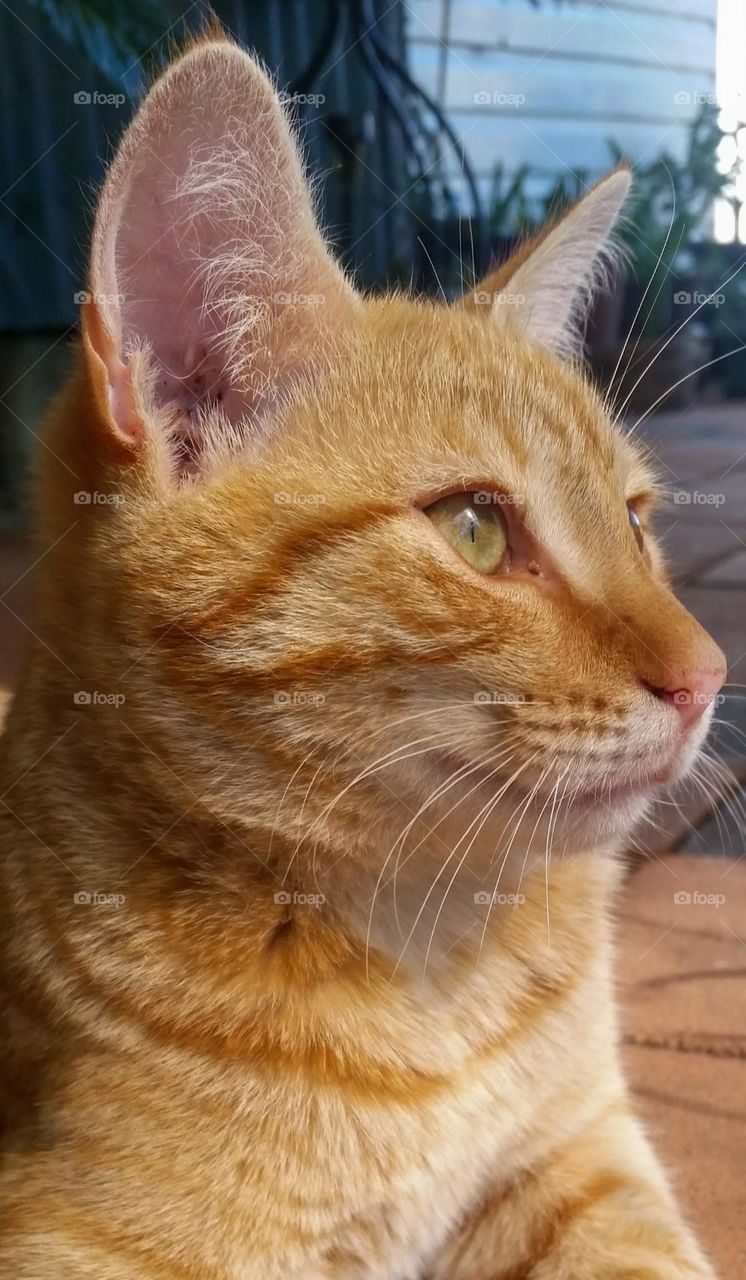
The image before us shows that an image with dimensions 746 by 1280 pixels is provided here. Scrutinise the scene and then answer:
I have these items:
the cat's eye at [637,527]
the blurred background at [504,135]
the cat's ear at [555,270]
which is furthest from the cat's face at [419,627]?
the blurred background at [504,135]

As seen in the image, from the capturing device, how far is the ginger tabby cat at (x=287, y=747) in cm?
84

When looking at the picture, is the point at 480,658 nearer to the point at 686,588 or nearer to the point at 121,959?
the point at 121,959

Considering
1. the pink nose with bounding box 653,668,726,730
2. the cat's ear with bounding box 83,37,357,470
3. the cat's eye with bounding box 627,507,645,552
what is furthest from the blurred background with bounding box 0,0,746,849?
the pink nose with bounding box 653,668,726,730

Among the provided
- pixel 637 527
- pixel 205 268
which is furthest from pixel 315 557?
pixel 637 527

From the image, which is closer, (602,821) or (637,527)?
(602,821)

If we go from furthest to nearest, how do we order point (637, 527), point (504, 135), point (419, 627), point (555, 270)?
point (504, 135)
point (555, 270)
point (637, 527)
point (419, 627)

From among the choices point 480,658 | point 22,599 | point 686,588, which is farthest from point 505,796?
point 686,588

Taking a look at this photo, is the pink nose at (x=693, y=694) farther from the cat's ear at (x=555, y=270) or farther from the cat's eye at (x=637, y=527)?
the cat's ear at (x=555, y=270)

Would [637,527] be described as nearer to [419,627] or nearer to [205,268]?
[419,627]

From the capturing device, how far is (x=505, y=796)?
0.87m

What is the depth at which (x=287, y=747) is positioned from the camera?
852 mm

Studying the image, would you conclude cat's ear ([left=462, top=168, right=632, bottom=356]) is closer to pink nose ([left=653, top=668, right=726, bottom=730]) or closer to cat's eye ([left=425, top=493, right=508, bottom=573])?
cat's eye ([left=425, top=493, right=508, bottom=573])

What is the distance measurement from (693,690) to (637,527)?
1.00 ft

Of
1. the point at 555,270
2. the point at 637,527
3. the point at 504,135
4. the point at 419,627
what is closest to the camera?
the point at 419,627
